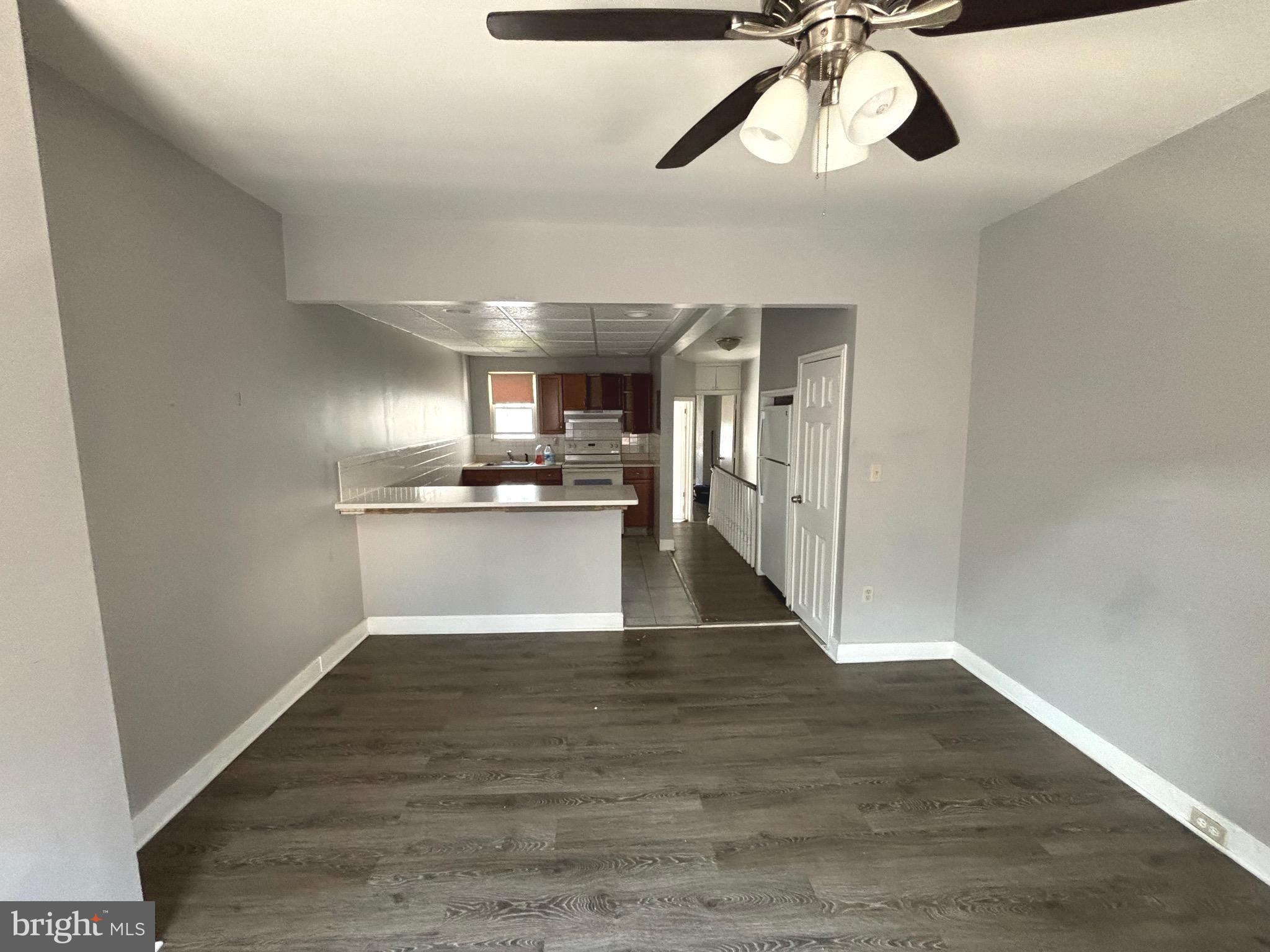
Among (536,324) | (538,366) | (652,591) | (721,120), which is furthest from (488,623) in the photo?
(538,366)

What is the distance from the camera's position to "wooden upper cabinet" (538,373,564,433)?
6.48m

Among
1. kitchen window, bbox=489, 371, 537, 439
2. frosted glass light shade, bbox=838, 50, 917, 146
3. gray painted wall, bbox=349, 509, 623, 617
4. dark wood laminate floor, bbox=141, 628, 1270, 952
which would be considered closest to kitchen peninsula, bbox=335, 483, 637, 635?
gray painted wall, bbox=349, 509, 623, 617

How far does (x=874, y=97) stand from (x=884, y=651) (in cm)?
293

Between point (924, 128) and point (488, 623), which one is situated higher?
point (924, 128)

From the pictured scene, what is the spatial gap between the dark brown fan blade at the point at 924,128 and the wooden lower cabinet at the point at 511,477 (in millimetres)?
4816

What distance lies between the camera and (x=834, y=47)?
3.60 feet

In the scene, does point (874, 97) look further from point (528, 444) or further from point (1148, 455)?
point (528, 444)

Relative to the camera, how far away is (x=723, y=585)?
457 centimetres

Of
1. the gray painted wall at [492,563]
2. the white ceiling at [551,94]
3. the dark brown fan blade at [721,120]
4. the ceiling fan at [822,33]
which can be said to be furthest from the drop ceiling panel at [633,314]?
the ceiling fan at [822,33]

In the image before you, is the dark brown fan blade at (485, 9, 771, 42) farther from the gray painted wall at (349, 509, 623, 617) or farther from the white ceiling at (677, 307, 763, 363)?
the gray painted wall at (349, 509, 623, 617)

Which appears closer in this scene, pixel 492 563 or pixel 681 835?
pixel 681 835

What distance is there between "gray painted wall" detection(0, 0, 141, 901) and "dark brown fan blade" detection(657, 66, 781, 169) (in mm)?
1552

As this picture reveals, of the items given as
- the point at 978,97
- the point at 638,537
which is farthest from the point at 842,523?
the point at 638,537

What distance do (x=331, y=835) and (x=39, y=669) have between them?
43.3 inches
